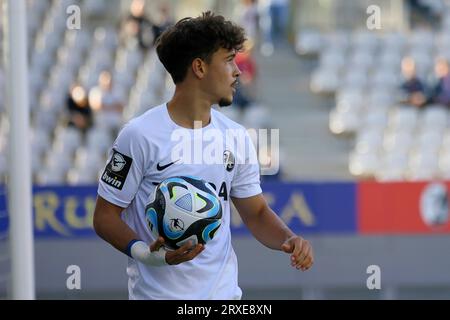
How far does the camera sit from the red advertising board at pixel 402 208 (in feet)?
37.8

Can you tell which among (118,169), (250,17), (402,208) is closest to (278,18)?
Result: (250,17)

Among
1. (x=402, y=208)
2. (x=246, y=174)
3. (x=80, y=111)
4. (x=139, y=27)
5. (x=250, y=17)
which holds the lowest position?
(x=402, y=208)

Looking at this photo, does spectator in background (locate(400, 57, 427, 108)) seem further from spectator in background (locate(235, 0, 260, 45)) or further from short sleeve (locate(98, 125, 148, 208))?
short sleeve (locate(98, 125, 148, 208))

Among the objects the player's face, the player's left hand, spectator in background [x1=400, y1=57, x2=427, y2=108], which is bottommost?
the player's left hand

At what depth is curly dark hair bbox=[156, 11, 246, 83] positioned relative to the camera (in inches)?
172

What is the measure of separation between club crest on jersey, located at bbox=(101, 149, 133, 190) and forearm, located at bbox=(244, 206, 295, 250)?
23.7 inches

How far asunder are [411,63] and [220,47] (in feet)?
34.4

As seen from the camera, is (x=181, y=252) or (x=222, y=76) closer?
(x=181, y=252)

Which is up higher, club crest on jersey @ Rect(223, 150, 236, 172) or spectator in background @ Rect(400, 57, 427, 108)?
spectator in background @ Rect(400, 57, 427, 108)

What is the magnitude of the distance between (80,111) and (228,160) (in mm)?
9225

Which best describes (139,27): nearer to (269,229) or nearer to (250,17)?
(250,17)

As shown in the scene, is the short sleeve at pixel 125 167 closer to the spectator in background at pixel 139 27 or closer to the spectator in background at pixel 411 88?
the spectator in background at pixel 139 27

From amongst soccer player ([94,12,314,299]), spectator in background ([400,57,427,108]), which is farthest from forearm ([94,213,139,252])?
spectator in background ([400,57,427,108])

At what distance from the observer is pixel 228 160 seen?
177 inches
